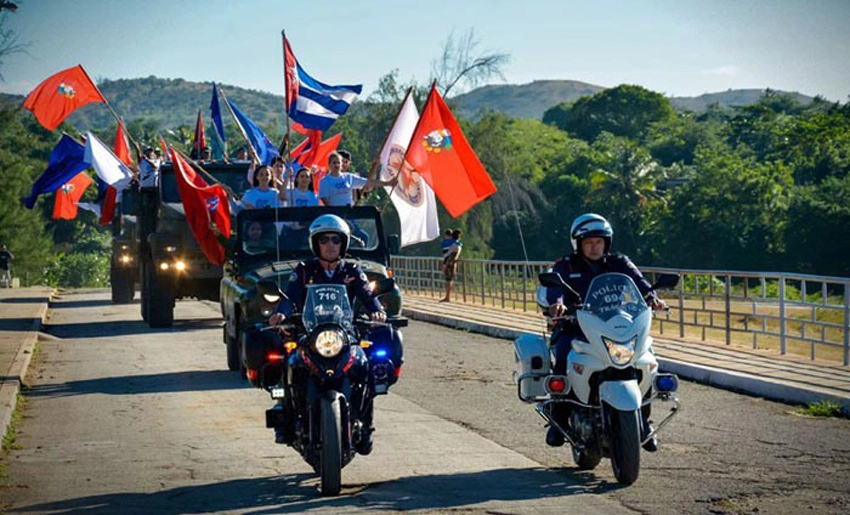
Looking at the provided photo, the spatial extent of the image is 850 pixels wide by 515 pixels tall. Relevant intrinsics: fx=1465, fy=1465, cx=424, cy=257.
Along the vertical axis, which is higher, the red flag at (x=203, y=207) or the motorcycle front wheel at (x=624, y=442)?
the red flag at (x=203, y=207)

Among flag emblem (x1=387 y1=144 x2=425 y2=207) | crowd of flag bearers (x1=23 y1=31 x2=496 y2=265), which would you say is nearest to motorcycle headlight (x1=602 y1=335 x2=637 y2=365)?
crowd of flag bearers (x1=23 y1=31 x2=496 y2=265)

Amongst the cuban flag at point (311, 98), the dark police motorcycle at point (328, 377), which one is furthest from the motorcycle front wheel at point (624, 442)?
the cuban flag at point (311, 98)

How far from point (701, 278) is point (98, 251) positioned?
254 feet

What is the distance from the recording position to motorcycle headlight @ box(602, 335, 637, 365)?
9414 mm

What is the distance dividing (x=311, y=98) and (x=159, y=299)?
6.64 metres

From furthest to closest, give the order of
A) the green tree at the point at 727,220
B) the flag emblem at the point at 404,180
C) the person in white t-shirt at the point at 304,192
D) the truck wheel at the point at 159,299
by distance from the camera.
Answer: the green tree at the point at 727,220, the truck wheel at the point at 159,299, the flag emblem at the point at 404,180, the person in white t-shirt at the point at 304,192

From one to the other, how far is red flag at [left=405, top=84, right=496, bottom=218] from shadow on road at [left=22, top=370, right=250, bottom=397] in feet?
13.8

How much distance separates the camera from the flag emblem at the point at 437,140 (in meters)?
20.6

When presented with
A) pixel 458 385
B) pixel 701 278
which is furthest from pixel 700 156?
pixel 458 385

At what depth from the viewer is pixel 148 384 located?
16.8m

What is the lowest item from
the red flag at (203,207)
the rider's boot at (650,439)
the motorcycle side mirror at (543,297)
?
the rider's boot at (650,439)

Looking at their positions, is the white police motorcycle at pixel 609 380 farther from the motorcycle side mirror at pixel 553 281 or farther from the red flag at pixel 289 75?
the red flag at pixel 289 75

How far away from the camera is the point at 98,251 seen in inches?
3725

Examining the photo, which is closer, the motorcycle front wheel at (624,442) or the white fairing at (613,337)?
the motorcycle front wheel at (624,442)
